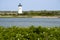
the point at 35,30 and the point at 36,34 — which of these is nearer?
the point at 36,34

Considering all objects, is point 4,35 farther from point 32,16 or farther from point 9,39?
point 32,16

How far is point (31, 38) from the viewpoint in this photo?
353 inches

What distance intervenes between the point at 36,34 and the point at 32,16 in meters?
70.9

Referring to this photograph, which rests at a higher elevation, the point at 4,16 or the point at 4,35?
the point at 4,35

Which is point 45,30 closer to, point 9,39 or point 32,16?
point 9,39

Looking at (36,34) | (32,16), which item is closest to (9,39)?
(36,34)

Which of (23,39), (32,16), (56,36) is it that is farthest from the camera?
(32,16)

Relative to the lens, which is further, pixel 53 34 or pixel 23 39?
pixel 53 34

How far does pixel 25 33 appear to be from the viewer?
9375 mm

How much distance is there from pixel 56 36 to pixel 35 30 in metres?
0.86

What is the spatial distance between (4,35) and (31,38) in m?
0.94

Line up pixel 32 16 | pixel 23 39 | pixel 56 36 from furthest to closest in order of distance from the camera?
pixel 32 16, pixel 56 36, pixel 23 39

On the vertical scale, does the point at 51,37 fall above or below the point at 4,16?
above

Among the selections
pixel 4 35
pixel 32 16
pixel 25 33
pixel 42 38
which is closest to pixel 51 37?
pixel 42 38
